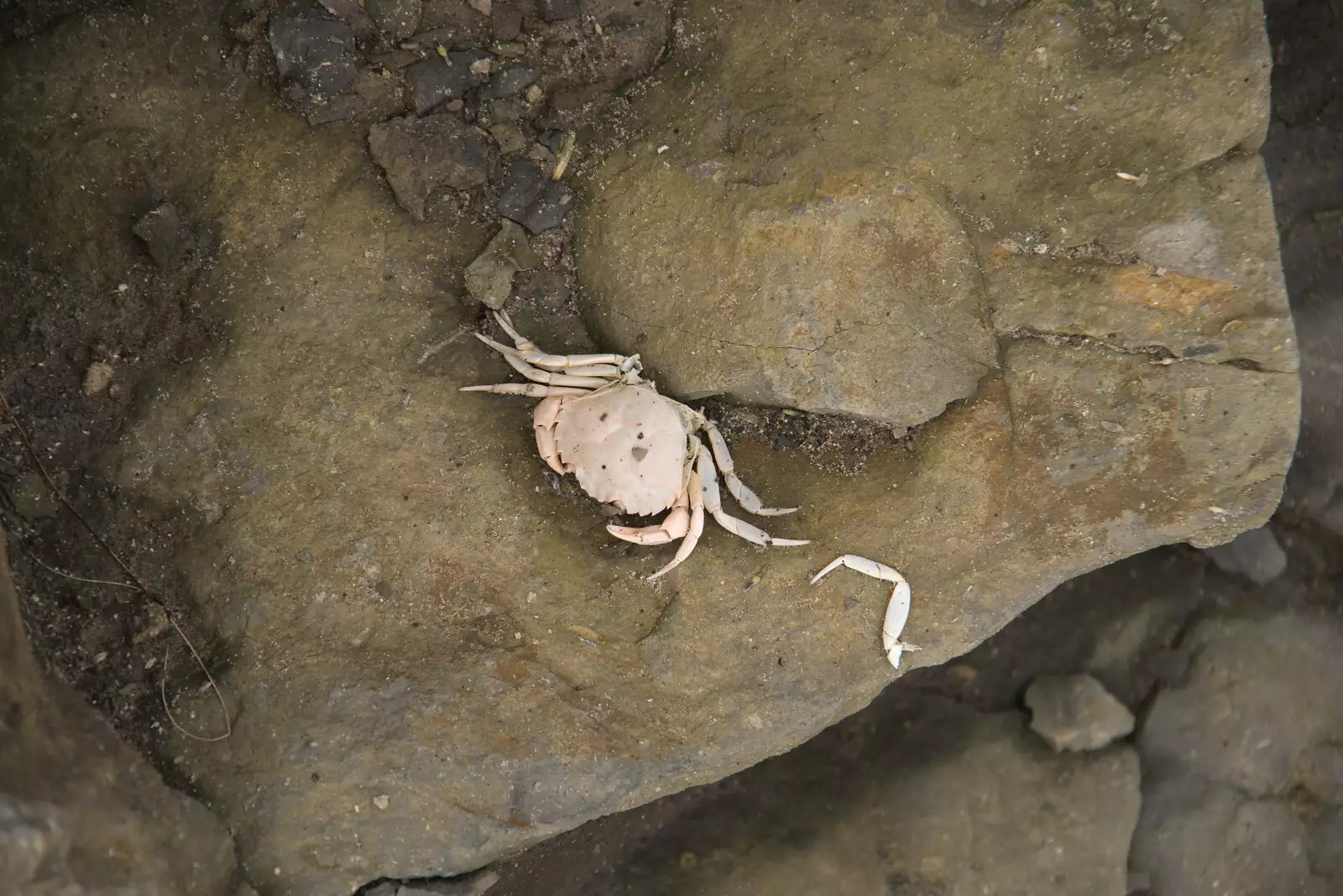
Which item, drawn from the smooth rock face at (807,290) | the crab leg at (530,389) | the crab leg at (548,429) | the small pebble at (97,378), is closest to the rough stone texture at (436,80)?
the smooth rock face at (807,290)

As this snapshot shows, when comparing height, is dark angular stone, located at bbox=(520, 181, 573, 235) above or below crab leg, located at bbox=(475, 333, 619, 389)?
above

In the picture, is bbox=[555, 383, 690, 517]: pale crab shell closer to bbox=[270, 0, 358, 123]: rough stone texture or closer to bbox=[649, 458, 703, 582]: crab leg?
bbox=[649, 458, 703, 582]: crab leg

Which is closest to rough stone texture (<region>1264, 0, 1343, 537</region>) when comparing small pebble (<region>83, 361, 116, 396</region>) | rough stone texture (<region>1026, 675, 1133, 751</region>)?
rough stone texture (<region>1026, 675, 1133, 751</region>)

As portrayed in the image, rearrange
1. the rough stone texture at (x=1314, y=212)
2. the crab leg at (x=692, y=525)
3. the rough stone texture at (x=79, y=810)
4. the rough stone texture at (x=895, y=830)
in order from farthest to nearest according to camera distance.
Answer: the rough stone texture at (x=1314, y=212) < the rough stone texture at (x=895, y=830) < the crab leg at (x=692, y=525) < the rough stone texture at (x=79, y=810)

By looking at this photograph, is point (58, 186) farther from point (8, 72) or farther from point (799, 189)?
point (799, 189)

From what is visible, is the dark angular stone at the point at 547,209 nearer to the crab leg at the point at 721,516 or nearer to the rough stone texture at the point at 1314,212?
the crab leg at the point at 721,516

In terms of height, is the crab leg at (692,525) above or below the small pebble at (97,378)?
below
